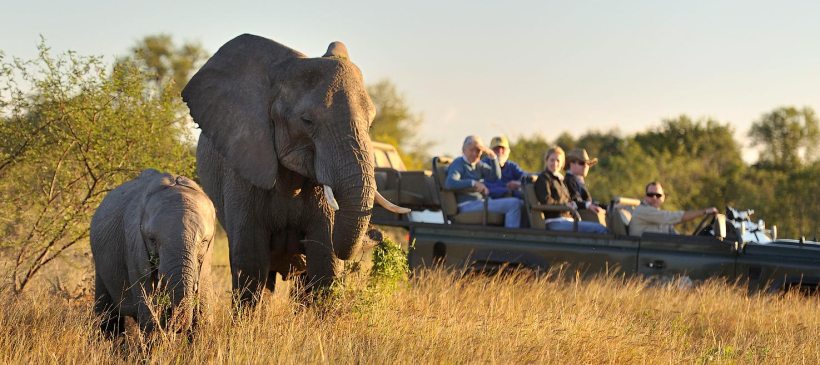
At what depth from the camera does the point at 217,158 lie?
9.39 meters

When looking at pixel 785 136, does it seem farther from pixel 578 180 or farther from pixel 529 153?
pixel 578 180

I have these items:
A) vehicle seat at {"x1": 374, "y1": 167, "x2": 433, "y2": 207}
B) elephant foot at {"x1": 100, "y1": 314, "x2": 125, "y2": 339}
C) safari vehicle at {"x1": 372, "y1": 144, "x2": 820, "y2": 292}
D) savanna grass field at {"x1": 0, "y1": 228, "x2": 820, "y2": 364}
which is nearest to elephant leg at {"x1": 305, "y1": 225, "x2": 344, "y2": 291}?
savanna grass field at {"x1": 0, "y1": 228, "x2": 820, "y2": 364}

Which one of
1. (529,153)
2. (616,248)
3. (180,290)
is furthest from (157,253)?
(529,153)

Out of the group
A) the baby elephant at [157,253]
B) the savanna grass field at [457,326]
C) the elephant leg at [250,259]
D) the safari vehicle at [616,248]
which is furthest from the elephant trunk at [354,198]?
the safari vehicle at [616,248]

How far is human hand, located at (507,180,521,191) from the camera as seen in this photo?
43.2 feet

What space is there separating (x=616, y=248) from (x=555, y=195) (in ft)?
2.93

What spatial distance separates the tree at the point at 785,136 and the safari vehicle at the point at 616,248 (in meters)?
39.8

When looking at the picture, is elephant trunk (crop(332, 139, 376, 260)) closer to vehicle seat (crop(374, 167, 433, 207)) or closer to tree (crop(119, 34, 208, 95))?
vehicle seat (crop(374, 167, 433, 207))

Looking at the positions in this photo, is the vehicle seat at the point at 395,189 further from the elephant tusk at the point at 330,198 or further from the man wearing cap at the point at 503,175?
the elephant tusk at the point at 330,198

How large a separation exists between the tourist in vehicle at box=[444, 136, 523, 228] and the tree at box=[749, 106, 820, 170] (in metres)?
39.6

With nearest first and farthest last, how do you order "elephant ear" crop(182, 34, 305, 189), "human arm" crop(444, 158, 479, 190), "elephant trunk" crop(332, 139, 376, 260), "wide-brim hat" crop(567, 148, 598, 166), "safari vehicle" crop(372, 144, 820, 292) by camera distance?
1. "elephant trunk" crop(332, 139, 376, 260)
2. "elephant ear" crop(182, 34, 305, 189)
3. "safari vehicle" crop(372, 144, 820, 292)
4. "human arm" crop(444, 158, 479, 190)
5. "wide-brim hat" crop(567, 148, 598, 166)

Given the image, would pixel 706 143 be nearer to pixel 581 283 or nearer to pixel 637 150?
pixel 637 150

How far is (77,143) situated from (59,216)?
70 centimetres

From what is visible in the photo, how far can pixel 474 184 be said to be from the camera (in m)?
12.6
